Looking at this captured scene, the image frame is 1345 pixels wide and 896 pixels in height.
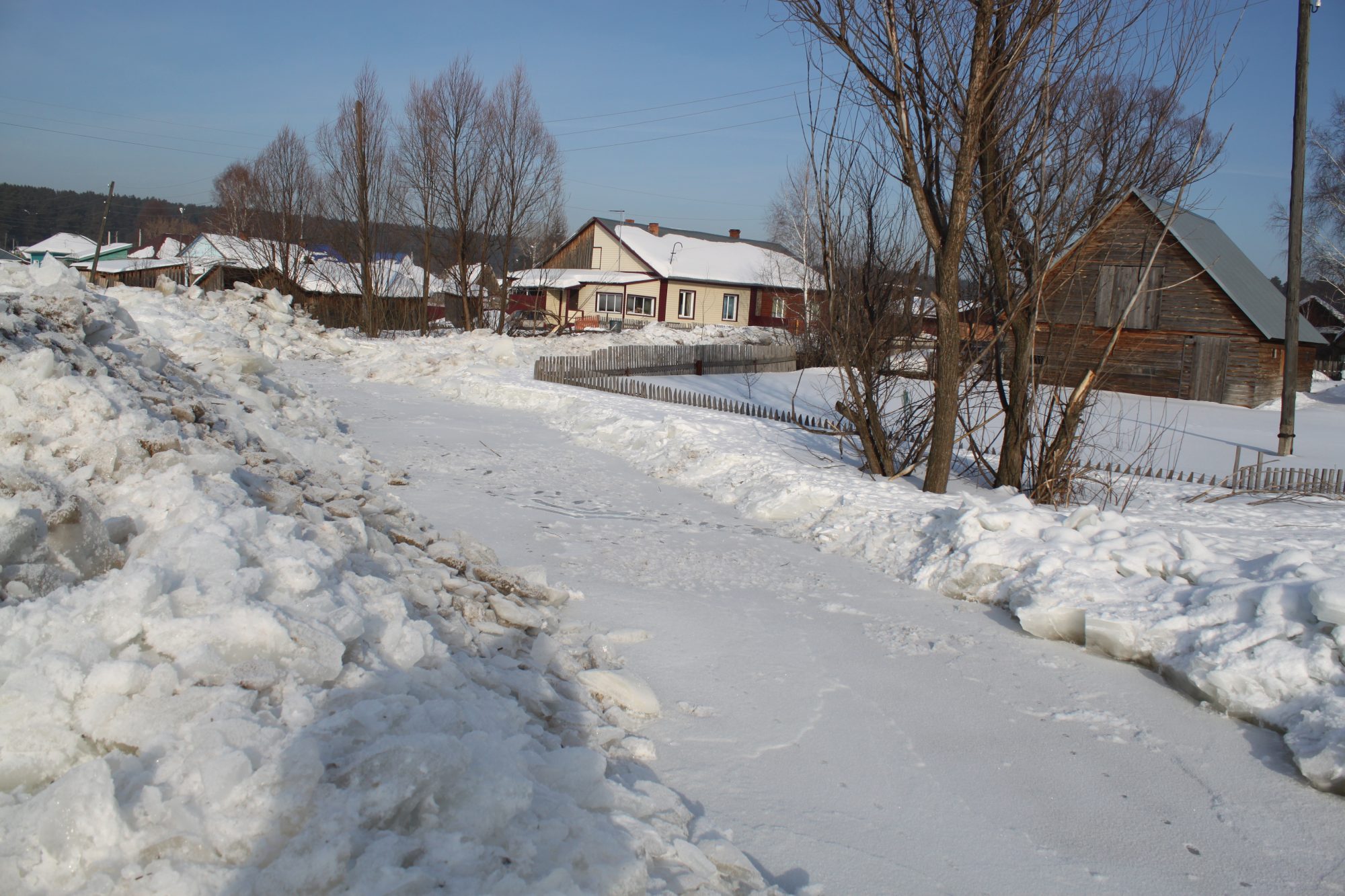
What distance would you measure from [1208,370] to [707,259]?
93.9ft

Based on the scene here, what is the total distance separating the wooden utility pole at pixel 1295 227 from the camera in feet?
47.7

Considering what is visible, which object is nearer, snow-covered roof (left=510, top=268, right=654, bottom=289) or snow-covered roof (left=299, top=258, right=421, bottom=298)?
snow-covered roof (left=299, top=258, right=421, bottom=298)

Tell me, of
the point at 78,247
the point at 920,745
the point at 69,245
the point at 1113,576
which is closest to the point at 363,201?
the point at 1113,576

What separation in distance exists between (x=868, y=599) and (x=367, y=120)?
3019cm

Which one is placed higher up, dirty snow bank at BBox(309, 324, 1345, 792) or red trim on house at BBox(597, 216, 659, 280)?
red trim on house at BBox(597, 216, 659, 280)

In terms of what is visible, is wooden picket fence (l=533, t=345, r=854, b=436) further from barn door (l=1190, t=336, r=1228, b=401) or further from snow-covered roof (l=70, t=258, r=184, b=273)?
snow-covered roof (l=70, t=258, r=184, b=273)

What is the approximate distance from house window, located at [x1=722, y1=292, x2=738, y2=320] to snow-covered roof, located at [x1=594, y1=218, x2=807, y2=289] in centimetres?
102

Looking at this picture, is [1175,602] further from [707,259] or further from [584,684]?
[707,259]

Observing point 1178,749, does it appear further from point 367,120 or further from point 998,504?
point 367,120

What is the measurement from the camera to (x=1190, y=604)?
16.5 feet

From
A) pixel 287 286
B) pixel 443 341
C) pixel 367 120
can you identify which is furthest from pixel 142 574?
pixel 287 286

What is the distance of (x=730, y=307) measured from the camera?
1935 inches

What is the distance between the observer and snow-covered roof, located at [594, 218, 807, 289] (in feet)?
155

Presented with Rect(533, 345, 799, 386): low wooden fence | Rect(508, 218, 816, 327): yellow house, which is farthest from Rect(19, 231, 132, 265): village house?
Rect(533, 345, 799, 386): low wooden fence
